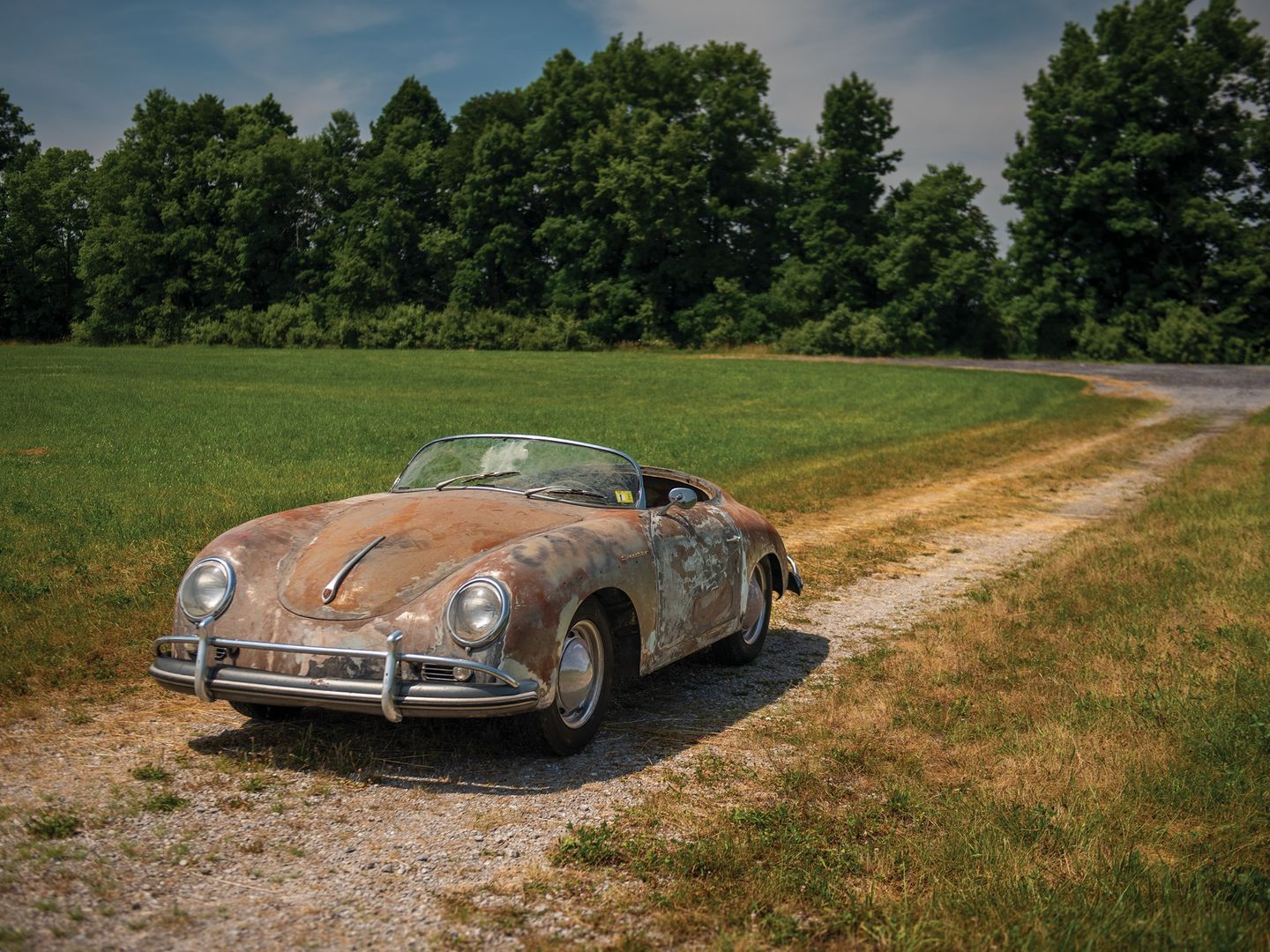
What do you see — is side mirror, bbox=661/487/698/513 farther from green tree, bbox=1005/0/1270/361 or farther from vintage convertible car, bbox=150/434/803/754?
green tree, bbox=1005/0/1270/361

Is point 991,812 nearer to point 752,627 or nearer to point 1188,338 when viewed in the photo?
point 752,627

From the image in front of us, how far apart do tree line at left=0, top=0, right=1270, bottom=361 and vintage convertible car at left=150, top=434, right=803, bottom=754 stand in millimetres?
57066

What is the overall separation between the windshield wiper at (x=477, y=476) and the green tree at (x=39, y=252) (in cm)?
8379

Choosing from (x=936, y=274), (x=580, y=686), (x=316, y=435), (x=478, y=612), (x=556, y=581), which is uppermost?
(x=936, y=274)

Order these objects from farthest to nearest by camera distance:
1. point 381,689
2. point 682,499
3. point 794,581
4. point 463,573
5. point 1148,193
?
point 1148,193 < point 794,581 < point 682,499 < point 463,573 < point 381,689

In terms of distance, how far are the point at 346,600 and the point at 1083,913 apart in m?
3.28

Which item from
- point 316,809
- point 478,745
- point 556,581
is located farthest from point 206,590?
point 556,581

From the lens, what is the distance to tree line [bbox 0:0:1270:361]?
5953 cm

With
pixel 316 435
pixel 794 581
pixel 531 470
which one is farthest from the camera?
pixel 316 435

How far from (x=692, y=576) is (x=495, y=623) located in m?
1.85

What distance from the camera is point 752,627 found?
757 cm

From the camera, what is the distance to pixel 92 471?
15.4m

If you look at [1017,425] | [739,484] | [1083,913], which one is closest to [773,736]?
[1083,913]

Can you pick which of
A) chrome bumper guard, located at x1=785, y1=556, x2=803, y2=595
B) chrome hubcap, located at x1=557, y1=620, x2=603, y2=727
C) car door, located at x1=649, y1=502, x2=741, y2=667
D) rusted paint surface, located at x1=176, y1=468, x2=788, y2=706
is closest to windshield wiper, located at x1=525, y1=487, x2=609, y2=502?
rusted paint surface, located at x1=176, y1=468, x2=788, y2=706
